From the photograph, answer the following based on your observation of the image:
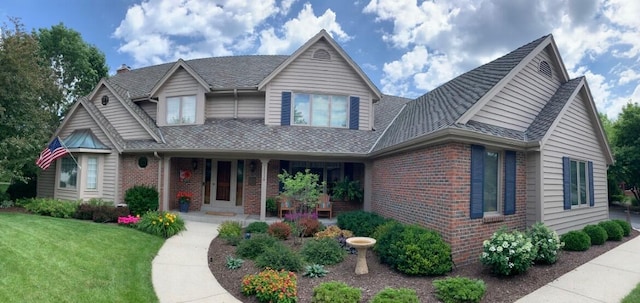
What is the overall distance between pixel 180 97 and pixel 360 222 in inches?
387

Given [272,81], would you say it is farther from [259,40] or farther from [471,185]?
[471,185]

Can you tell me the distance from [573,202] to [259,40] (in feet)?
48.3

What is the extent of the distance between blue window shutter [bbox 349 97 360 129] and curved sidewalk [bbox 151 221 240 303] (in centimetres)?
726

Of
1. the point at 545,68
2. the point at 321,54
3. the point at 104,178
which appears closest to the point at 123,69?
the point at 104,178

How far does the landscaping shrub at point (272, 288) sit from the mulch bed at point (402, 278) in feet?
0.52

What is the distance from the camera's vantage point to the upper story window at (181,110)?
1418 centimetres

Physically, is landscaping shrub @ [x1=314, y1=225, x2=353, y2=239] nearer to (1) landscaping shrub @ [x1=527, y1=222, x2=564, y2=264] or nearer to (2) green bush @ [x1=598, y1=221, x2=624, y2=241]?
(1) landscaping shrub @ [x1=527, y1=222, x2=564, y2=264]

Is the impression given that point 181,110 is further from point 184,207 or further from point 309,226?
point 309,226

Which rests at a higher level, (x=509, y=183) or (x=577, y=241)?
(x=509, y=183)

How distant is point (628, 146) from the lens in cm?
2122

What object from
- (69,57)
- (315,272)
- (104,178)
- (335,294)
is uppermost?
(69,57)

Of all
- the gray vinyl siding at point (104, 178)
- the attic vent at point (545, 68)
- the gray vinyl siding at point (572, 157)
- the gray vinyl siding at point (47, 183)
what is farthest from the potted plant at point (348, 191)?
the gray vinyl siding at point (47, 183)

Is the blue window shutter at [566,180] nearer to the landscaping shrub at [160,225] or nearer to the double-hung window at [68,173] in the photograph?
the landscaping shrub at [160,225]

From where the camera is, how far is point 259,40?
16.6 metres
